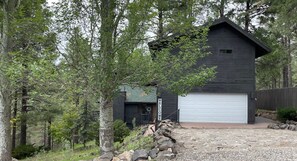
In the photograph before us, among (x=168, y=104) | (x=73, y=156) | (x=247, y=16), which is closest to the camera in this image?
(x=73, y=156)

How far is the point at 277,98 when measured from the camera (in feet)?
57.7

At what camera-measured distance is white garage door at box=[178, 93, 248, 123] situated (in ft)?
48.3

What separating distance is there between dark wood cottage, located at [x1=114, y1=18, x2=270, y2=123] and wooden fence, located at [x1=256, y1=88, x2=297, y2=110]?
2.43 meters

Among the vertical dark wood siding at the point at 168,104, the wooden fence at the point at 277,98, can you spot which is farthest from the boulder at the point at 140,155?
the wooden fence at the point at 277,98

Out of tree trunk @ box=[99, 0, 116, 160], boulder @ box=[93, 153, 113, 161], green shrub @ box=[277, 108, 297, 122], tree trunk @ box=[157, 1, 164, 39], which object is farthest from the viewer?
green shrub @ box=[277, 108, 297, 122]

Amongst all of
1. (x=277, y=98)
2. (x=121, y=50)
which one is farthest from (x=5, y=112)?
(x=277, y=98)

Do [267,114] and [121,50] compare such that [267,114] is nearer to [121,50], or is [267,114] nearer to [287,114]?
[287,114]

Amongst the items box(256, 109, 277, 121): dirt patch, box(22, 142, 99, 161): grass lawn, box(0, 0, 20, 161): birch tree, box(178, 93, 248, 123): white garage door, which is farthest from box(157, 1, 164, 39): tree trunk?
box(256, 109, 277, 121): dirt patch

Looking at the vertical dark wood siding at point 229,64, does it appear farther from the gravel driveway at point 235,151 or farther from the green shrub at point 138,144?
the gravel driveway at point 235,151

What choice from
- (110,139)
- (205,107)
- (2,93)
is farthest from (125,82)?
(205,107)

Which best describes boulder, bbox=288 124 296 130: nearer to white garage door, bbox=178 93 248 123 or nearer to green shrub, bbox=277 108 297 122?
green shrub, bbox=277 108 297 122

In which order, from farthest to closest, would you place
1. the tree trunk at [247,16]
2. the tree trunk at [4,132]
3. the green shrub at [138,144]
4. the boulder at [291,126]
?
the tree trunk at [247,16] → the boulder at [291,126] → the tree trunk at [4,132] → the green shrub at [138,144]

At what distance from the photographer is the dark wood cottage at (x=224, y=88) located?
1470 centimetres

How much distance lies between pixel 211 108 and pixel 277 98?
5.63 m
